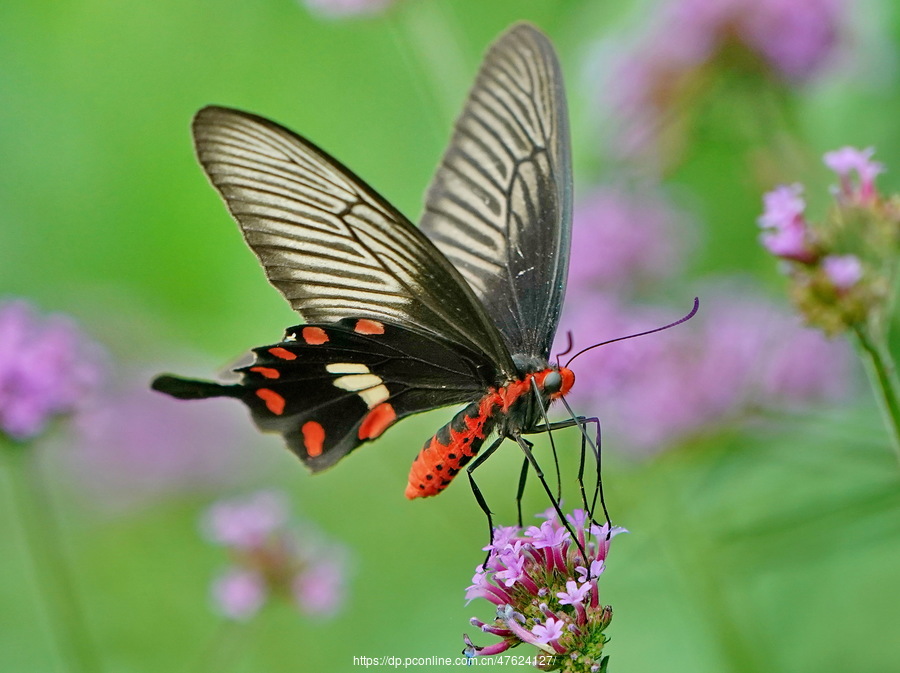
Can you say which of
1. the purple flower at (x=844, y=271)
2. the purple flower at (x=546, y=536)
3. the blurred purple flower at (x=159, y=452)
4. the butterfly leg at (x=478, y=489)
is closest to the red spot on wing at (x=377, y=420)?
the butterfly leg at (x=478, y=489)

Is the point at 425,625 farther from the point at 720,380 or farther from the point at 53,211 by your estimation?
the point at 53,211

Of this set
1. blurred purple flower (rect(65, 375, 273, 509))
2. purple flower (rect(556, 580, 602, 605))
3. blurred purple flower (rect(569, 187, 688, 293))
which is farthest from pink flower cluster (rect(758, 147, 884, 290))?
blurred purple flower (rect(65, 375, 273, 509))

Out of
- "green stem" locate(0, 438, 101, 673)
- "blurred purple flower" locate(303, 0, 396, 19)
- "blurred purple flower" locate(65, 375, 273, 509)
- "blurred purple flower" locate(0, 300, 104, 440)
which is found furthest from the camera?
"blurred purple flower" locate(65, 375, 273, 509)

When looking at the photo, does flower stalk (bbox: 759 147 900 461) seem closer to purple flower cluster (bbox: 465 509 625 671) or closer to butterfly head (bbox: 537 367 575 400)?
butterfly head (bbox: 537 367 575 400)

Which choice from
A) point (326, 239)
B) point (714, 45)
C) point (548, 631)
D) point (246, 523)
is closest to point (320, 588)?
point (246, 523)

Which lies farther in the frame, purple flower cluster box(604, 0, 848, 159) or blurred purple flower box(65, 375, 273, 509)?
blurred purple flower box(65, 375, 273, 509)

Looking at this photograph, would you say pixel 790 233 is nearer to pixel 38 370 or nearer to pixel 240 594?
pixel 240 594
